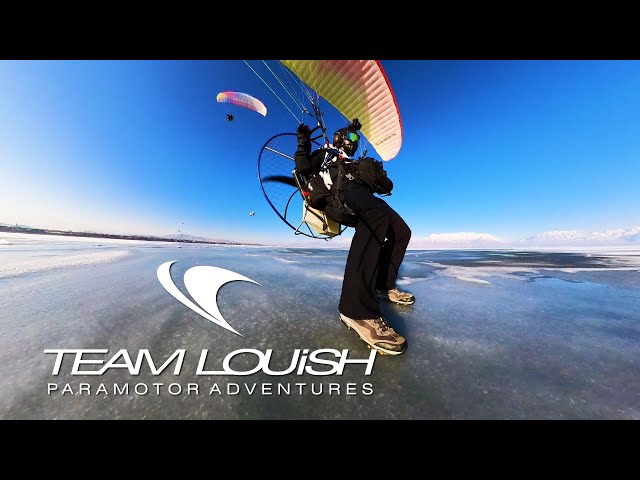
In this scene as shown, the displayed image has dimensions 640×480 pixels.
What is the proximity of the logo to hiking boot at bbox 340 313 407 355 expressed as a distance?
0.98 metres

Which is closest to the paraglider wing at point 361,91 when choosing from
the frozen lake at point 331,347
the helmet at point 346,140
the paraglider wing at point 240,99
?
the helmet at point 346,140

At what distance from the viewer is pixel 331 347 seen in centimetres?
156

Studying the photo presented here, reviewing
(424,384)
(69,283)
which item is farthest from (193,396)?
(69,283)

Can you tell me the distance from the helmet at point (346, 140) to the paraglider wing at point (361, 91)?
94.9 inches

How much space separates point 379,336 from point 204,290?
2366 millimetres

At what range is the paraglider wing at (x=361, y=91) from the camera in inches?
180

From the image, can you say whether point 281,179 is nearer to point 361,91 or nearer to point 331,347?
point 331,347

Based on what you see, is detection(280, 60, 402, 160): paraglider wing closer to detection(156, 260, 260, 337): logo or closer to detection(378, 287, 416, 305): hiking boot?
detection(156, 260, 260, 337): logo

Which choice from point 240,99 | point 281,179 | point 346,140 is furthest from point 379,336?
point 240,99

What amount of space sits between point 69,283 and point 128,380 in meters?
3.08

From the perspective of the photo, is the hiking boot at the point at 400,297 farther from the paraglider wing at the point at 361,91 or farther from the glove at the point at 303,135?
the paraglider wing at the point at 361,91
